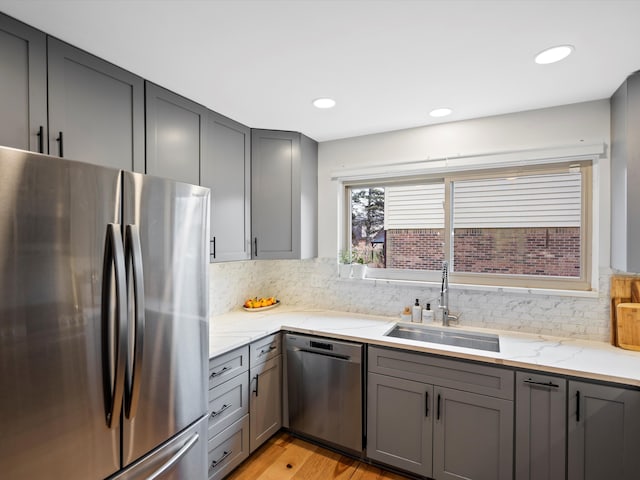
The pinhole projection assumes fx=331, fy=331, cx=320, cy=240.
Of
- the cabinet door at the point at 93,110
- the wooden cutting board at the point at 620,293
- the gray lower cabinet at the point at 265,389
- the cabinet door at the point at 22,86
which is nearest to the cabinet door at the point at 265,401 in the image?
the gray lower cabinet at the point at 265,389

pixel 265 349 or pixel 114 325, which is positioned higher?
pixel 114 325

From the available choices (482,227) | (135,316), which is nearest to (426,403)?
(482,227)

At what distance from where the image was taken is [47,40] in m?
1.41

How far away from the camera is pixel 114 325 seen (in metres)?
1.18

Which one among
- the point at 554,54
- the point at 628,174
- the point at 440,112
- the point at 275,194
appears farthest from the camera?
the point at 275,194

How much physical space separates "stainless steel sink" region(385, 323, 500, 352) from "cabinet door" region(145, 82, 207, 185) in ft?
5.83

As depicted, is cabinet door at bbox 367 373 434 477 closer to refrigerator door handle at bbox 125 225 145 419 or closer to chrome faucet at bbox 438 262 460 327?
chrome faucet at bbox 438 262 460 327

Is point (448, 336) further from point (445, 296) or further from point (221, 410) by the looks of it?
point (221, 410)

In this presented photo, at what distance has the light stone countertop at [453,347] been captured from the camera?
1.71m

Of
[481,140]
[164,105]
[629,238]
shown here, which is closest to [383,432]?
[629,238]

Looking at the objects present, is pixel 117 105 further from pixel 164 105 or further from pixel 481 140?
pixel 481 140

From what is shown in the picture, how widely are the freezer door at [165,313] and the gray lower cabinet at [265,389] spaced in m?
0.64

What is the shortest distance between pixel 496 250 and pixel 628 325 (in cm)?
85

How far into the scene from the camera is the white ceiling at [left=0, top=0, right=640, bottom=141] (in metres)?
1.26
